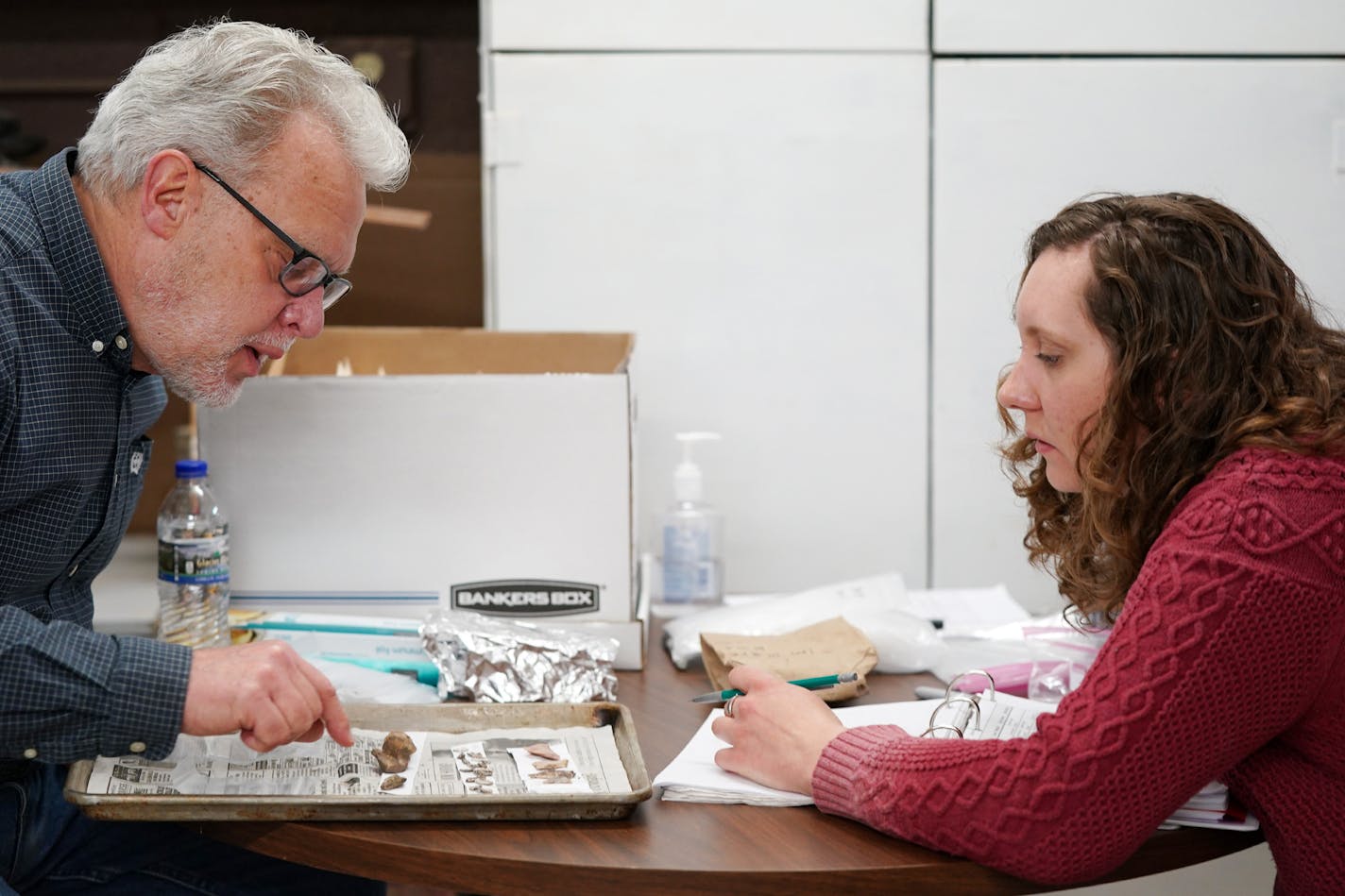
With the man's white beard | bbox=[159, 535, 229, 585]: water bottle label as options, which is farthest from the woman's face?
bbox=[159, 535, 229, 585]: water bottle label

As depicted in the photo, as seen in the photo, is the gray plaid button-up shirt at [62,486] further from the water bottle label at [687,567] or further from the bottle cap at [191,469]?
the water bottle label at [687,567]

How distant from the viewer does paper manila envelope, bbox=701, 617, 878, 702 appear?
4.16ft

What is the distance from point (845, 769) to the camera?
3.13 feet

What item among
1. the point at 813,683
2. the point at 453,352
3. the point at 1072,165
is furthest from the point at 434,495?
the point at 1072,165

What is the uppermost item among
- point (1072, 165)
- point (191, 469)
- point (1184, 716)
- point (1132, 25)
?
point (1132, 25)

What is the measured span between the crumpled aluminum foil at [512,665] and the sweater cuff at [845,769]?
0.31m

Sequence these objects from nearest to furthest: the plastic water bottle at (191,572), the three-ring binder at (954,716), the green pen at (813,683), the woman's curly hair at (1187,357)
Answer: the woman's curly hair at (1187,357), the three-ring binder at (954,716), the green pen at (813,683), the plastic water bottle at (191,572)

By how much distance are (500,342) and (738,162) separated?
0.53 meters

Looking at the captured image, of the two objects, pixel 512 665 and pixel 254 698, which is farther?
pixel 512 665

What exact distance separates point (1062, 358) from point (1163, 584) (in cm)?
21

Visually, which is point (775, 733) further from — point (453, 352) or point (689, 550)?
point (453, 352)

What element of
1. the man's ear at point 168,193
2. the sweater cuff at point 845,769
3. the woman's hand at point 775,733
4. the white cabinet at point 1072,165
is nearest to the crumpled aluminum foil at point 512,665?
the woman's hand at point 775,733

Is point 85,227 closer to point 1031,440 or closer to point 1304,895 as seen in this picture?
point 1031,440

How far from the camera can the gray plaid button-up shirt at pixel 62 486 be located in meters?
0.94
